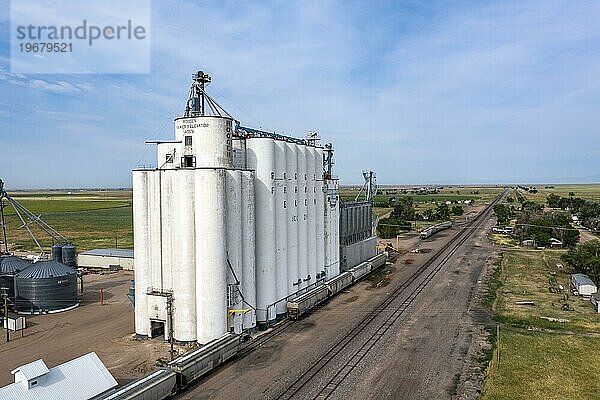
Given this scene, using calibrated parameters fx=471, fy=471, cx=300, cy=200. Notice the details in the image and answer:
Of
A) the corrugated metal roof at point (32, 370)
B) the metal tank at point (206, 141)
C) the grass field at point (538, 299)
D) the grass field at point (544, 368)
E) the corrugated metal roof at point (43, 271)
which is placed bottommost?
the grass field at point (538, 299)

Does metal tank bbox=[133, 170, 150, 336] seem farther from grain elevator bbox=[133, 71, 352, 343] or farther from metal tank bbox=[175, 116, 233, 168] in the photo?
metal tank bbox=[175, 116, 233, 168]

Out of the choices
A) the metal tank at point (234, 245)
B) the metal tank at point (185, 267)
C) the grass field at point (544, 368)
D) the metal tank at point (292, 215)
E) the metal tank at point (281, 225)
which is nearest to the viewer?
the grass field at point (544, 368)

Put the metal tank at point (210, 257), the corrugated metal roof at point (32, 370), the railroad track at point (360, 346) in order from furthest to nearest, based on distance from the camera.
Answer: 1. the metal tank at point (210, 257)
2. the railroad track at point (360, 346)
3. the corrugated metal roof at point (32, 370)

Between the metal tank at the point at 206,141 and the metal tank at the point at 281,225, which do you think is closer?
the metal tank at the point at 206,141

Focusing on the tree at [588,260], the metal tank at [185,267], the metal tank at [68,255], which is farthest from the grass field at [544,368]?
the metal tank at [68,255]

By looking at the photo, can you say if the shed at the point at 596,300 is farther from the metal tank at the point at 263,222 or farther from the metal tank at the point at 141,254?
the metal tank at the point at 141,254

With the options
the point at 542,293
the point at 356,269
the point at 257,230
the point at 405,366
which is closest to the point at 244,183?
the point at 257,230

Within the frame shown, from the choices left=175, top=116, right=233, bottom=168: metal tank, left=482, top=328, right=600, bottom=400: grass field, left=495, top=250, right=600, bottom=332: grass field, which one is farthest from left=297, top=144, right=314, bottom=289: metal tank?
left=495, top=250, right=600, bottom=332: grass field
